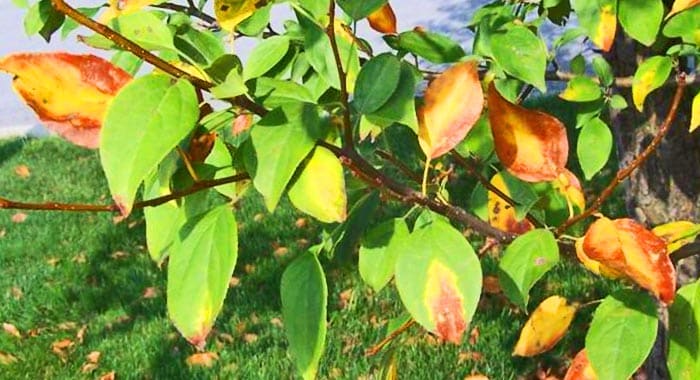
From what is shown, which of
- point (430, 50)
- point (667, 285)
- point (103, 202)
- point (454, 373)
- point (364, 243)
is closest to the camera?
point (667, 285)

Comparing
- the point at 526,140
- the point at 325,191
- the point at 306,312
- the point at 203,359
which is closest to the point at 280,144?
the point at 325,191

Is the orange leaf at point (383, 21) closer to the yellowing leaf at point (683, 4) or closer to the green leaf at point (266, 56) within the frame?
the green leaf at point (266, 56)

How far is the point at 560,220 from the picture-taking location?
48.2 inches

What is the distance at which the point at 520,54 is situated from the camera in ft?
3.81

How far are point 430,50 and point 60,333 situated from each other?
104 inches

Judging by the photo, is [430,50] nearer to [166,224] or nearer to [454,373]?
[166,224]

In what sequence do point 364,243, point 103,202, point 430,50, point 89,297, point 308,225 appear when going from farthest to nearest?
point 103,202
point 308,225
point 89,297
point 430,50
point 364,243

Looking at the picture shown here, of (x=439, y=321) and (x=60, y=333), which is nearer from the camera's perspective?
(x=439, y=321)

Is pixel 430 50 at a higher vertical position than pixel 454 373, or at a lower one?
higher

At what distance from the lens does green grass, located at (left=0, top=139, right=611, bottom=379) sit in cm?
310

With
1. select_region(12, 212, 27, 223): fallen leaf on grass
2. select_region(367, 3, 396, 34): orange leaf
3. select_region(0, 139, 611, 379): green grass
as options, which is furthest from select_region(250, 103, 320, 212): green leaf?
select_region(12, 212, 27, 223): fallen leaf on grass

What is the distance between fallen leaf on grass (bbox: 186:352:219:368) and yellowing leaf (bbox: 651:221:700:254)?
7.07 ft

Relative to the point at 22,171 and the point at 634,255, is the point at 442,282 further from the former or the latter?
the point at 22,171

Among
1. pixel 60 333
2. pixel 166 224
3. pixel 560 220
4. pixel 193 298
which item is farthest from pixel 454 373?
pixel 193 298
